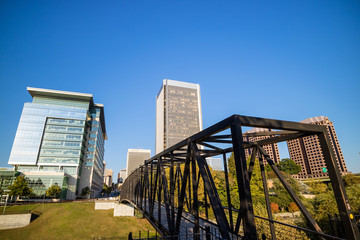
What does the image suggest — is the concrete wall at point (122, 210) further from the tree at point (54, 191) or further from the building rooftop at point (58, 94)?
the building rooftop at point (58, 94)

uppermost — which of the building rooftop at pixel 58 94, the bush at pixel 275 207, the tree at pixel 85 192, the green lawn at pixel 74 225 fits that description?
the building rooftop at pixel 58 94

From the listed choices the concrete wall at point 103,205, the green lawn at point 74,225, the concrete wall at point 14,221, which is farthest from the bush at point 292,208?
the concrete wall at point 14,221

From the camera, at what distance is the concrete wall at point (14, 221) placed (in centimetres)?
3559

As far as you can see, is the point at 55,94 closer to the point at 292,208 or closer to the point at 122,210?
the point at 122,210

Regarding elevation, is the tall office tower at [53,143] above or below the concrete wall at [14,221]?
above

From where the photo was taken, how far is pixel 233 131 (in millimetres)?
5320

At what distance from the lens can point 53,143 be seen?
77812mm

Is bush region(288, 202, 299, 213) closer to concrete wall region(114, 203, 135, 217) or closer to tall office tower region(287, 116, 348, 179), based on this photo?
concrete wall region(114, 203, 135, 217)

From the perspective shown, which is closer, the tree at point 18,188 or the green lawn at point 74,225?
the green lawn at point 74,225

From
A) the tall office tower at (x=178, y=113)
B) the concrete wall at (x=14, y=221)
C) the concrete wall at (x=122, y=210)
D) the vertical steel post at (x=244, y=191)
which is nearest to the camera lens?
the vertical steel post at (x=244, y=191)

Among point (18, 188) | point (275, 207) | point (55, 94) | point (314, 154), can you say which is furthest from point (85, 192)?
point (314, 154)

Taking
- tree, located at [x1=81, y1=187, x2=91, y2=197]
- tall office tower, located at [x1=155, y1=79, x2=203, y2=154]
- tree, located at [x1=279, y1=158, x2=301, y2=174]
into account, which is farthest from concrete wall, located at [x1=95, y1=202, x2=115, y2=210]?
tree, located at [x1=279, y1=158, x2=301, y2=174]

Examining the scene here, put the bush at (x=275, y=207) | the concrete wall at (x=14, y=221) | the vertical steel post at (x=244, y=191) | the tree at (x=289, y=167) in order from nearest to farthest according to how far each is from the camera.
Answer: the vertical steel post at (x=244, y=191)
the concrete wall at (x=14, y=221)
the bush at (x=275, y=207)
the tree at (x=289, y=167)

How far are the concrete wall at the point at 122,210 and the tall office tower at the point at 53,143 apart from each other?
36.0m
